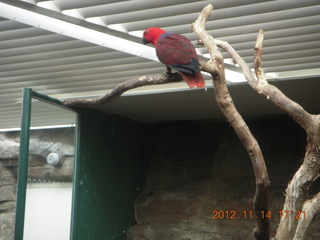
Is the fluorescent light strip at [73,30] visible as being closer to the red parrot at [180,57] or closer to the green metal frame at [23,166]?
the red parrot at [180,57]

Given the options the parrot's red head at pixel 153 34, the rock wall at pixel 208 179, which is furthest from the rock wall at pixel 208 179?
the parrot's red head at pixel 153 34

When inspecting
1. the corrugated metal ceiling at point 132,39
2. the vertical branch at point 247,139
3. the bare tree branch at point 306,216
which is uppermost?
the corrugated metal ceiling at point 132,39

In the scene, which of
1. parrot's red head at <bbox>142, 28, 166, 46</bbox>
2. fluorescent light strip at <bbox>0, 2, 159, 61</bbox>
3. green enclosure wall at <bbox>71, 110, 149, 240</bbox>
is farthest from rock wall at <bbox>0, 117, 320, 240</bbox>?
parrot's red head at <bbox>142, 28, 166, 46</bbox>

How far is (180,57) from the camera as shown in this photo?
10.4 ft

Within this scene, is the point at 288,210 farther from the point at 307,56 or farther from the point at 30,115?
the point at 30,115

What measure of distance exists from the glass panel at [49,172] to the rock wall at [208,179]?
1714 millimetres

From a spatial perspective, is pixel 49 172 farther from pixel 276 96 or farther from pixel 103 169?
pixel 276 96

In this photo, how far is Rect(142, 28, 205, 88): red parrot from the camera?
10.3 ft

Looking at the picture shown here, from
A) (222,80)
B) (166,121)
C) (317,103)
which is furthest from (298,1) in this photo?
(166,121)

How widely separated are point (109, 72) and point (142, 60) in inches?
20.5

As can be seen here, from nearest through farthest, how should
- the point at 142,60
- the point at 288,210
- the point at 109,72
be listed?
the point at 288,210, the point at 142,60, the point at 109,72

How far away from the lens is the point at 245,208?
246 inches

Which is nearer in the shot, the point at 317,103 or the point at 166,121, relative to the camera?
the point at 317,103

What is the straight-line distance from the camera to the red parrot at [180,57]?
10.3 feet
